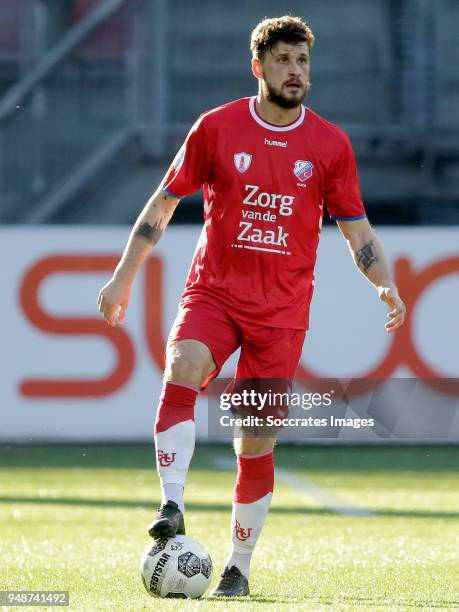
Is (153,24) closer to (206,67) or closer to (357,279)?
(206,67)

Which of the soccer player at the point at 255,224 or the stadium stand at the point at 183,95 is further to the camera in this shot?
the stadium stand at the point at 183,95

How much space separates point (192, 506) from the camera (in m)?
8.02

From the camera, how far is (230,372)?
11.2m

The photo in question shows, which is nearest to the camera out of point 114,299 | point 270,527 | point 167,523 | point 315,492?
point 167,523

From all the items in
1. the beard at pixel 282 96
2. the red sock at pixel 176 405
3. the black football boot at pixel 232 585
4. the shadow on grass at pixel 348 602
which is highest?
the beard at pixel 282 96

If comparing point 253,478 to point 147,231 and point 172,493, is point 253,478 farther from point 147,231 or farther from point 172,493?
point 147,231

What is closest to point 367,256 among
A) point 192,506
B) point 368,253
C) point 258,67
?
point 368,253

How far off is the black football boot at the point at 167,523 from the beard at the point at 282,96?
1.43 meters

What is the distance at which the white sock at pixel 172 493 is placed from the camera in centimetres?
467

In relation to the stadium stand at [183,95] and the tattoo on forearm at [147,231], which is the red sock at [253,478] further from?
the stadium stand at [183,95]

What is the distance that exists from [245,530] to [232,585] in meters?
0.24

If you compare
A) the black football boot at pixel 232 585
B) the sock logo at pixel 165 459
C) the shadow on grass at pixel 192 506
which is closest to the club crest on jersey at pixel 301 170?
the sock logo at pixel 165 459

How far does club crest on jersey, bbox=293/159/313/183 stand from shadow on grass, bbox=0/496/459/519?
2.98m

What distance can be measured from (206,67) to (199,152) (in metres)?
9.10
